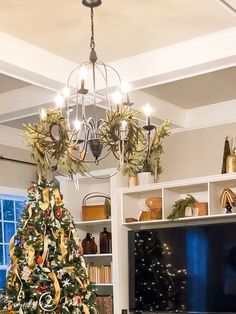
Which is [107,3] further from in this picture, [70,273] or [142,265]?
[142,265]

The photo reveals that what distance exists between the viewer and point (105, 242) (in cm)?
667

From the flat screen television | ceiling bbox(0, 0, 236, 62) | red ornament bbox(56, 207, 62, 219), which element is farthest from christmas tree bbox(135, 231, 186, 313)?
ceiling bbox(0, 0, 236, 62)

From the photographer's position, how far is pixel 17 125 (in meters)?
6.78

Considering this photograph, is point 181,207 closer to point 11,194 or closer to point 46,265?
point 46,265

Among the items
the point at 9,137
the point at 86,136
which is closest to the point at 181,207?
the point at 9,137

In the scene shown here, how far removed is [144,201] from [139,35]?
2.73m

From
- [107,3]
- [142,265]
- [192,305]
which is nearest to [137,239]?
[142,265]

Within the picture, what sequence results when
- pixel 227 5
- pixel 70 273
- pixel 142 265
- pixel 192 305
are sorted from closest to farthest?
pixel 227 5 → pixel 70 273 → pixel 192 305 → pixel 142 265

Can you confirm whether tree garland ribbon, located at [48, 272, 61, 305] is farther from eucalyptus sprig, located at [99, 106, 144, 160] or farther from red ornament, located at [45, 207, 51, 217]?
eucalyptus sprig, located at [99, 106, 144, 160]

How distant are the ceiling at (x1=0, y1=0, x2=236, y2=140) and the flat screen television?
5.28 ft

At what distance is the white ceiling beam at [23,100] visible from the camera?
539 centimetres

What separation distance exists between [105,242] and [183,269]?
109 centimetres

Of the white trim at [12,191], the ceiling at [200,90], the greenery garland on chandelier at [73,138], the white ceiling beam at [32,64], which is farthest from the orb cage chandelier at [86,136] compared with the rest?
the white trim at [12,191]

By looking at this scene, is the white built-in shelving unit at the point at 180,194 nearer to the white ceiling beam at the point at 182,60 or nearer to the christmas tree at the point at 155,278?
the christmas tree at the point at 155,278
